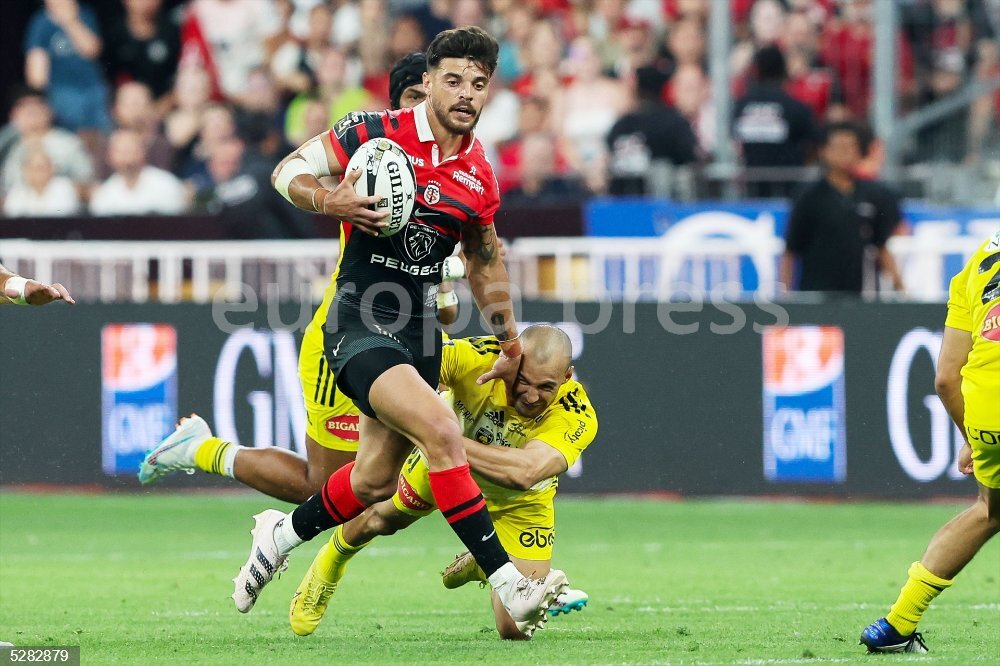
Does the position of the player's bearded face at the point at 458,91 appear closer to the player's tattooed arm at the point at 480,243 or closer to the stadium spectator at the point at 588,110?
the player's tattooed arm at the point at 480,243

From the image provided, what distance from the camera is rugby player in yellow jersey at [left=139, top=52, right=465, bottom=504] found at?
864cm

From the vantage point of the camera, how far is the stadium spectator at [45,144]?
17.5 meters

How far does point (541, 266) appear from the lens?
14.1 meters

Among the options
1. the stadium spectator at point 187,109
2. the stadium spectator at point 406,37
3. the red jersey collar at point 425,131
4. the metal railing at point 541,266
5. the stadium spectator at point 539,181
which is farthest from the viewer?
the stadium spectator at point 187,109

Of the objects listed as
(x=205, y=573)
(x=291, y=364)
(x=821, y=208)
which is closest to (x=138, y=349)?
(x=291, y=364)

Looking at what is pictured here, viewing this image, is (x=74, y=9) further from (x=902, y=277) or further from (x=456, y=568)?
(x=456, y=568)

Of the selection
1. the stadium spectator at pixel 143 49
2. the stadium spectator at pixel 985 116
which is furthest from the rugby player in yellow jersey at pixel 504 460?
the stadium spectator at pixel 143 49

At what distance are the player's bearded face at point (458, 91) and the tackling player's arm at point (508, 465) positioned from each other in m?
1.41

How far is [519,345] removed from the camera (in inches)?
310

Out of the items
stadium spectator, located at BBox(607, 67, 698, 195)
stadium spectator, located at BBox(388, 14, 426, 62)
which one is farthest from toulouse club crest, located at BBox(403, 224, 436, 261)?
stadium spectator, located at BBox(388, 14, 426, 62)

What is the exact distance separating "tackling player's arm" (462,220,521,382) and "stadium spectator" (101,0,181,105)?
12153mm

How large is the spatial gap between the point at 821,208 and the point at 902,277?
0.96m

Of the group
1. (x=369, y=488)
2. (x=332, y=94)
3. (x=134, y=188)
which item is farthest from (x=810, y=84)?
(x=369, y=488)
